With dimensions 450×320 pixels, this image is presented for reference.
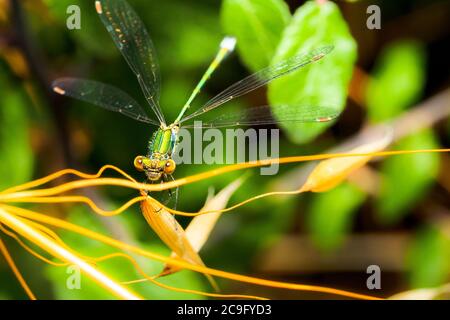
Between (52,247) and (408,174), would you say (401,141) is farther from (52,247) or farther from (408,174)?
(52,247)

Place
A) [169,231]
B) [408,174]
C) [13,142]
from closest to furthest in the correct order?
[169,231] < [13,142] < [408,174]

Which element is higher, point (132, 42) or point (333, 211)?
point (132, 42)

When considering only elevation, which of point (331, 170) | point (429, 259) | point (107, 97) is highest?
point (107, 97)

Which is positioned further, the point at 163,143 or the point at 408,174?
the point at 408,174

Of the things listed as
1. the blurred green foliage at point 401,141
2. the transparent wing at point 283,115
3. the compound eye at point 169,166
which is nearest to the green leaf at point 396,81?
the blurred green foliage at point 401,141

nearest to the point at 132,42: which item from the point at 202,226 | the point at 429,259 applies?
the point at 202,226

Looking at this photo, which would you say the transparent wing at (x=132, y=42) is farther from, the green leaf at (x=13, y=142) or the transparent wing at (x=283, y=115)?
the green leaf at (x=13, y=142)
